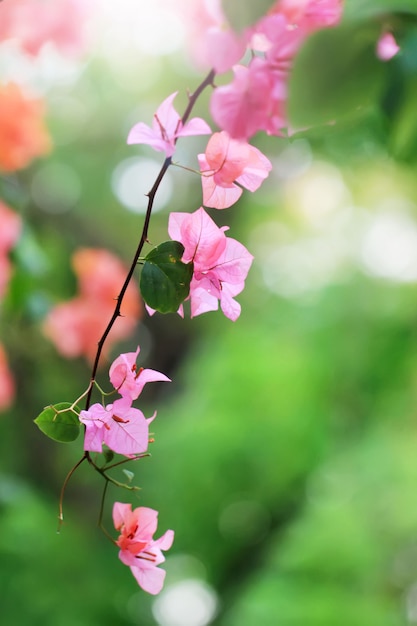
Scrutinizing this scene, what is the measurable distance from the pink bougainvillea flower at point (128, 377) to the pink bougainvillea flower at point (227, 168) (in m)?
0.07

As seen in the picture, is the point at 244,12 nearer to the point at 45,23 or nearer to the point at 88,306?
the point at 45,23

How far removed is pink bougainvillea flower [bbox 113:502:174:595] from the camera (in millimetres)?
274

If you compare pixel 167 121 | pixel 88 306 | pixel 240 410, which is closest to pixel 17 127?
pixel 88 306

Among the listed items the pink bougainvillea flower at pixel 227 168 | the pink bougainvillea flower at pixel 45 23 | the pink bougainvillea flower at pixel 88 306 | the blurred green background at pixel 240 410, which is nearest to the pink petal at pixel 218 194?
the pink bougainvillea flower at pixel 227 168

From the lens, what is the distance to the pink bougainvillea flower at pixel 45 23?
2.03ft

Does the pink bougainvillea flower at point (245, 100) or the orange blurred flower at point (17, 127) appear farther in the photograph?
the orange blurred flower at point (17, 127)

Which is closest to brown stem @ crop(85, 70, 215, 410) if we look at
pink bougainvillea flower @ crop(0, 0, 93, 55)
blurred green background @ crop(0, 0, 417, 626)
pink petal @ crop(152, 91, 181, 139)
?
pink petal @ crop(152, 91, 181, 139)

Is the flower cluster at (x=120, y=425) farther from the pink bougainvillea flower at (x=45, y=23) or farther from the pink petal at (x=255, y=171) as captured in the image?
the pink bougainvillea flower at (x=45, y=23)

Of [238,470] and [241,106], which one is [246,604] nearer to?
[238,470]

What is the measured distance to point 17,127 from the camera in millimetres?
809

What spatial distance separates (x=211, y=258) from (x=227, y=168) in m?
0.04

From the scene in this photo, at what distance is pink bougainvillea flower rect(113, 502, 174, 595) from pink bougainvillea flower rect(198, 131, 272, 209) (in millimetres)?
128

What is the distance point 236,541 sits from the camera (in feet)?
7.05

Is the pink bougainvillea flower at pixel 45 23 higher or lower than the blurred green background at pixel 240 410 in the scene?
higher
